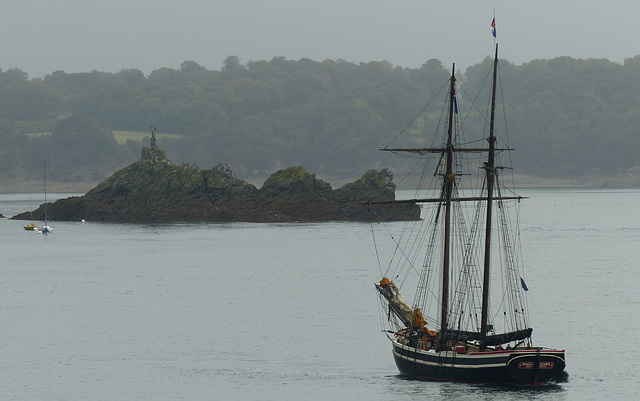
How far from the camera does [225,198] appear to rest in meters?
176

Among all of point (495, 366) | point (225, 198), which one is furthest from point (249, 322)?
point (225, 198)

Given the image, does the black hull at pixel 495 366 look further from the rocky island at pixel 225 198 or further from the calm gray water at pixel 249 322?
the rocky island at pixel 225 198

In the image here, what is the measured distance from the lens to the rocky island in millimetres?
170500

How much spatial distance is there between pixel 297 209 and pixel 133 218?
93.7ft

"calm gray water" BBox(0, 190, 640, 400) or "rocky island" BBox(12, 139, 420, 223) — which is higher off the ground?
"rocky island" BBox(12, 139, 420, 223)

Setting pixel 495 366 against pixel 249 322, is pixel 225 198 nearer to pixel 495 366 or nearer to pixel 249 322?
pixel 249 322

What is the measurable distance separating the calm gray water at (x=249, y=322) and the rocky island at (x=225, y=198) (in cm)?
3662

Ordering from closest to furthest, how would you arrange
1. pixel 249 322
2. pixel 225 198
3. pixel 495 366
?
pixel 495 366 < pixel 249 322 < pixel 225 198

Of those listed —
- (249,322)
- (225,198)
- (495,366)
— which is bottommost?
(495,366)

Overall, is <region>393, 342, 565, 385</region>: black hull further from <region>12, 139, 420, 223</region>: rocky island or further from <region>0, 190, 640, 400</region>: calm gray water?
<region>12, 139, 420, 223</region>: rocky island

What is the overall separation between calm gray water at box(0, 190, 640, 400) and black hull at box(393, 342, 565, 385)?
786 millimetres

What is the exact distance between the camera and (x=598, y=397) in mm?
51469

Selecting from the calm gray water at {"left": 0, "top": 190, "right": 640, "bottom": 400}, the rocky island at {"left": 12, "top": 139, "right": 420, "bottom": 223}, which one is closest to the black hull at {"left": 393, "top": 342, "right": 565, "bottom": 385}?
the calm gray water at {"left": 0, "top": 190, "right": 640, "bottom": 400}

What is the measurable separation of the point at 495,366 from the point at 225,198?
126m
